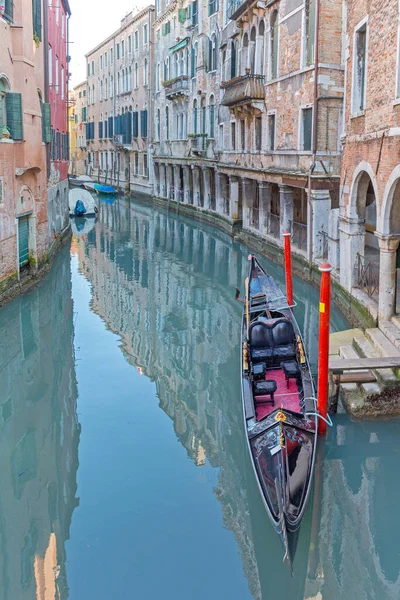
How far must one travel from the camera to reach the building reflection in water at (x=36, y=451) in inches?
230

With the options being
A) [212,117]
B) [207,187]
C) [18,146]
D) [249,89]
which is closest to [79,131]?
[207,187]

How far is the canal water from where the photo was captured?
18.7 ft

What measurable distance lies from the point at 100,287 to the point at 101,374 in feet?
23.6

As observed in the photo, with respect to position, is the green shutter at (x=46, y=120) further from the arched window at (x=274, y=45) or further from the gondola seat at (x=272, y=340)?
the gondola seat at (x=272, y=340)

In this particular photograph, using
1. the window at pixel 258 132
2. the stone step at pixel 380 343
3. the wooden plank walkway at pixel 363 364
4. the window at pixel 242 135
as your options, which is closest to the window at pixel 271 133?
the window at pixel 258 132

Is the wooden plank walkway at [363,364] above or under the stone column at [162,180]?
under

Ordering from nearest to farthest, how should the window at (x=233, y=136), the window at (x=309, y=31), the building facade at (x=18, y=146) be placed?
the building facade at (x=18, y=146), the window at (x=309, y=31), the window at (x=233, y=136)

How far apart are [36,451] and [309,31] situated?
12932 millimetres

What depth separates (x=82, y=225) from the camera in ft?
107

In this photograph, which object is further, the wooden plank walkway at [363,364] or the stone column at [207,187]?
the stone column at [207,187]

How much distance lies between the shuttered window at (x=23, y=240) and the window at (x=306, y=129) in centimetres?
739

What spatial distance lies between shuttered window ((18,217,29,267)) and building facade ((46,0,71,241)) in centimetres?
387

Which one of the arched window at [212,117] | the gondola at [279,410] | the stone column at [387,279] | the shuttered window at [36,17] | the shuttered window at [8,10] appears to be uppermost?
the shuttered window at [36,17]

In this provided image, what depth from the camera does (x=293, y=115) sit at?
17.8m
